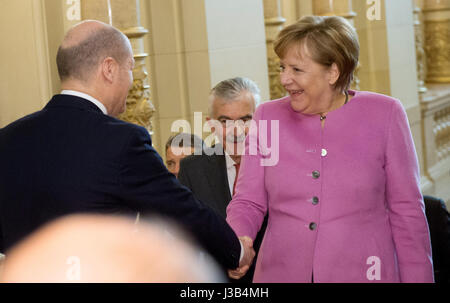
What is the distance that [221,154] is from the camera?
11.8ft

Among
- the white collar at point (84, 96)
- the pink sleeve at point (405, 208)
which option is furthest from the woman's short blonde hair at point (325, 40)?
the white collar at point (84, 96)

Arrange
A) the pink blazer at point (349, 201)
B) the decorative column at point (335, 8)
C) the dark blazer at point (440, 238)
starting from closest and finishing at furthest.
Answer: the pink blazer at point (349, 201) < the dark blazer at point (440, 238) < the decorative column at point (335, 8)

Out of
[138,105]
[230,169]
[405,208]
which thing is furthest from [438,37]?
[405,208]

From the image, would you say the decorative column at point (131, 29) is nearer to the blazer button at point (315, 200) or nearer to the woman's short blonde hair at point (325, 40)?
the woman's short blonde hair at point (325, 40)

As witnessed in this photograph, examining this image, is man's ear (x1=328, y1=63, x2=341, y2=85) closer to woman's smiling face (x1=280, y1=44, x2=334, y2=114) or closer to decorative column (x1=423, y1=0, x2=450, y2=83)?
woman's smiling face (x1=280, y1=44, x2=334, y2=114)

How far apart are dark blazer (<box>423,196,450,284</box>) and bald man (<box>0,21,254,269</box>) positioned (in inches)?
64.4

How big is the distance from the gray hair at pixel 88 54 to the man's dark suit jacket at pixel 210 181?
3.40 ft

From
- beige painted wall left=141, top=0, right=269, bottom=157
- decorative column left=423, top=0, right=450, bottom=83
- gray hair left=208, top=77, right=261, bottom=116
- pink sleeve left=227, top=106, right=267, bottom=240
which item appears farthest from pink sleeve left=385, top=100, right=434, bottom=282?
decorative column left=423, top=0, right=450, bottom=83

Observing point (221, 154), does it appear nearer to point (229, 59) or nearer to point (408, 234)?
point (408, 234)

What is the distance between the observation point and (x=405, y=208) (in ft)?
8.86

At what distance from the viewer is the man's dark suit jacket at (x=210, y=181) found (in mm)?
→ 3479

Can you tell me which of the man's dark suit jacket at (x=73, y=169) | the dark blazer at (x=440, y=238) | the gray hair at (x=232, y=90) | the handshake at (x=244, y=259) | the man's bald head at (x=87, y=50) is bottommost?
the dark blazer at (x=440, y=238)

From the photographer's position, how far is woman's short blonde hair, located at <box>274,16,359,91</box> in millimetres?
2764
